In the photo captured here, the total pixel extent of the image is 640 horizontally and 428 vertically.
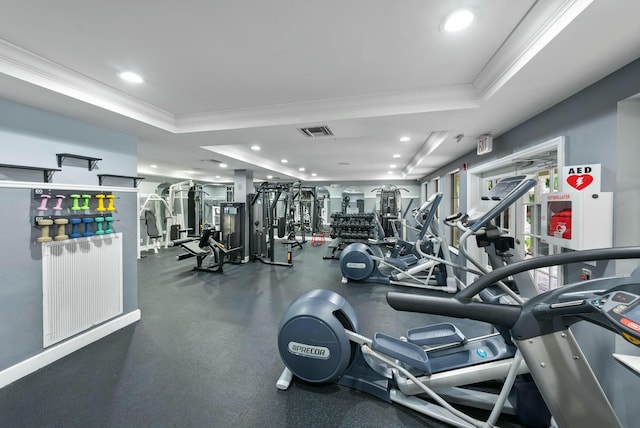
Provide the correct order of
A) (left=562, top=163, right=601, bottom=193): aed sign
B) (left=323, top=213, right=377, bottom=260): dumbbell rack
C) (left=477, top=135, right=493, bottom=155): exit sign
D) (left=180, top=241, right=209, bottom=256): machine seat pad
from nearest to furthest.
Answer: (left=562, top=163, right=601, bottom=193): aed sign
(left=477, top=135, right=493, bottom=155): exit sign
(left=180, top=241, right=209, bottom=256): machine seat pad
(left=323, top=213, right=377, bottom=260): dumbbell rack

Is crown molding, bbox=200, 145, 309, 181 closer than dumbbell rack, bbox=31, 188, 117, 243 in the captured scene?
No

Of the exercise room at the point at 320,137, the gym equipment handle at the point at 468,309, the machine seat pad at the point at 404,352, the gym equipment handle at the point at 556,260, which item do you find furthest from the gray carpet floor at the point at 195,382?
the gym equipment handle at the point at 556,260

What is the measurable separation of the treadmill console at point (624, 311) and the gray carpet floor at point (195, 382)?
151 centimetres

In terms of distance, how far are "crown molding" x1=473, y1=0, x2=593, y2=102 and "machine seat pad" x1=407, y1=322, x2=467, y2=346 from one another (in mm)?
1928

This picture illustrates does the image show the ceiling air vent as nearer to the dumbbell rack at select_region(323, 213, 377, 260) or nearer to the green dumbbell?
the green dumbbell

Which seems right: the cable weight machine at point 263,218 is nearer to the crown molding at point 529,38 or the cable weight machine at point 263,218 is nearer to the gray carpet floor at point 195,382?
the gray carpet floor at point 195,382

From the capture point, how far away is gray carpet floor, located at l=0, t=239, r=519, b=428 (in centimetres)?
166

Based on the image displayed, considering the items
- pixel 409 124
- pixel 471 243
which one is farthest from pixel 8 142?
pixel 471 243

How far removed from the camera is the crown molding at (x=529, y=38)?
1216 mm

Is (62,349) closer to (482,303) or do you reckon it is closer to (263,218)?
(482,303)

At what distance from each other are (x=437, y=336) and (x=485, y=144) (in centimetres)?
253

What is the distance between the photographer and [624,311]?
61 centimetres

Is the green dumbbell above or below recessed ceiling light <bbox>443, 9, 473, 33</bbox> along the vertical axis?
below

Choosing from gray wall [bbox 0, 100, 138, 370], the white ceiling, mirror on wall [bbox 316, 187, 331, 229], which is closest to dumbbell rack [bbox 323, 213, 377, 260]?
mirror on wall [bbox 316, 187, 331, 229]
